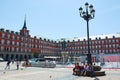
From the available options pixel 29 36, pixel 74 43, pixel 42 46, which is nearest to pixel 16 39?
pixel 29 36

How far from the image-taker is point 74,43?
94.1m

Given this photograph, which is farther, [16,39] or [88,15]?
[16,39]

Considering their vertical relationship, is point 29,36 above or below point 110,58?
above

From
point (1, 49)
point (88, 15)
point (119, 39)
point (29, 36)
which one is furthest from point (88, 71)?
point (119, 39)

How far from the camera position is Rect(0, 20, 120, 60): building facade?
64375 mm

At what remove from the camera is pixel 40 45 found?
277ft

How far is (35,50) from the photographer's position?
3123 inches

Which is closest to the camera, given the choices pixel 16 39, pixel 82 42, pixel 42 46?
pixel 16 39

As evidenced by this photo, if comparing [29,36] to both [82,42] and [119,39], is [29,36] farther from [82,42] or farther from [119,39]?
[119,39]

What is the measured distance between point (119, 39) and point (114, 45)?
150 inches

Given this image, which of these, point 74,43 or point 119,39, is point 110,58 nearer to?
point 119,39

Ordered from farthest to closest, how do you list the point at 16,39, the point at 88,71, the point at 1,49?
the point at 16,39 < the point at 1,49 < the point at 88,71

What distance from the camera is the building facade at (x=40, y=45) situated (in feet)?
211

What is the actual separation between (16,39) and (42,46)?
18943mm
